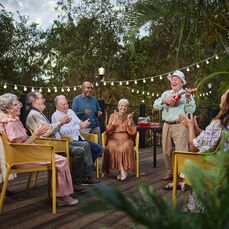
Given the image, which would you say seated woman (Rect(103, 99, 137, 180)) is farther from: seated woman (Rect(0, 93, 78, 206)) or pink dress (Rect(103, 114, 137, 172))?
seated woman (Rect(0, 93, 78, 206))

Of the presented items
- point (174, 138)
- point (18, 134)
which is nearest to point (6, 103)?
point (18, 134)

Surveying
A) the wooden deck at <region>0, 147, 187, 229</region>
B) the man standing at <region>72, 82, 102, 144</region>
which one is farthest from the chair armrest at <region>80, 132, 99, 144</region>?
the wooden deck at <region>0, 147, 187, 229</region>

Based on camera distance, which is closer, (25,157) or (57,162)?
(25,157)

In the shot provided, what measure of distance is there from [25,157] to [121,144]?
5.90 ft

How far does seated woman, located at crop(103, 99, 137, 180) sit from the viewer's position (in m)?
4.20

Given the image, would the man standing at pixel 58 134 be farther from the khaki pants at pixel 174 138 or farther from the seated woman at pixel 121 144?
the khaki pants at pixel 174 138

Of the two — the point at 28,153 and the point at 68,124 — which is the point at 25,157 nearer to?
the point at 28,153

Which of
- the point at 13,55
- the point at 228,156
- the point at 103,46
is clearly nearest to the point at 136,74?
the point at 103,46

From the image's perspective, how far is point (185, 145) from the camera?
375cm

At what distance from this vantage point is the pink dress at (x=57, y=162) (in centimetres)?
274

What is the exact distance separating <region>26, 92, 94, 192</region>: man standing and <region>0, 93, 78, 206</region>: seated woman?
0.28 m

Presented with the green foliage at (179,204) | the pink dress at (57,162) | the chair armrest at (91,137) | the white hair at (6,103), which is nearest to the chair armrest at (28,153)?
the pink dress at (57,162)

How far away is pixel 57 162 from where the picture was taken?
9.44 feet

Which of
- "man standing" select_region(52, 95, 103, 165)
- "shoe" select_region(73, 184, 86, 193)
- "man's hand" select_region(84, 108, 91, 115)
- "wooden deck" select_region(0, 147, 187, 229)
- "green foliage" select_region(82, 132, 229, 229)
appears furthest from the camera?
"man's hand" select_region(84, 108, 91, 115)
